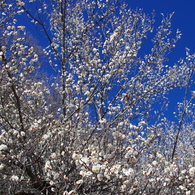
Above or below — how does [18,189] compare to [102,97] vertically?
below

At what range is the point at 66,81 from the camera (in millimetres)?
5230

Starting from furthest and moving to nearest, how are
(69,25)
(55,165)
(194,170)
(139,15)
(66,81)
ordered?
(139,15) < (69,25) < (66,81) < (55,165) < (194,170)

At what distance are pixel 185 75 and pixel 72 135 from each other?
13.9ft

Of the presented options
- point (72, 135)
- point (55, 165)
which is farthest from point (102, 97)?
point (55, 165)

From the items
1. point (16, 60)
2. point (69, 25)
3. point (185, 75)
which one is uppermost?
point (69, 25)

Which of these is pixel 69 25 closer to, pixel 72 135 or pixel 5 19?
pixel 5 19

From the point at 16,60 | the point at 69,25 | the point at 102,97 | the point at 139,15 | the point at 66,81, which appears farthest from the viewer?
the point at 139,15

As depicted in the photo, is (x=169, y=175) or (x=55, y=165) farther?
(x=55, y=165)

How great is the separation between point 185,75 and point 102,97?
8.85 feet

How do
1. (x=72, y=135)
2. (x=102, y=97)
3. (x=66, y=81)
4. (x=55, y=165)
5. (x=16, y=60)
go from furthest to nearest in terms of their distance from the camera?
1. (x=102, y=97)
2. (x=66, y=81)
3. (x=16, y=60)
4. (x=72, y=135)
5. (x=55, y=165)

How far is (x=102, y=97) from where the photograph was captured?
5695mm

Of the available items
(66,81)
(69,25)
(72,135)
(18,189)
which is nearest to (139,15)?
(69,25)

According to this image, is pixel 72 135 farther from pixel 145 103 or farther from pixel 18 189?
pixel 145 103

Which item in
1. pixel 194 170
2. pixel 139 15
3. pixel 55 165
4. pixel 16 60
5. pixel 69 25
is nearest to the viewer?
pixel 194 170
